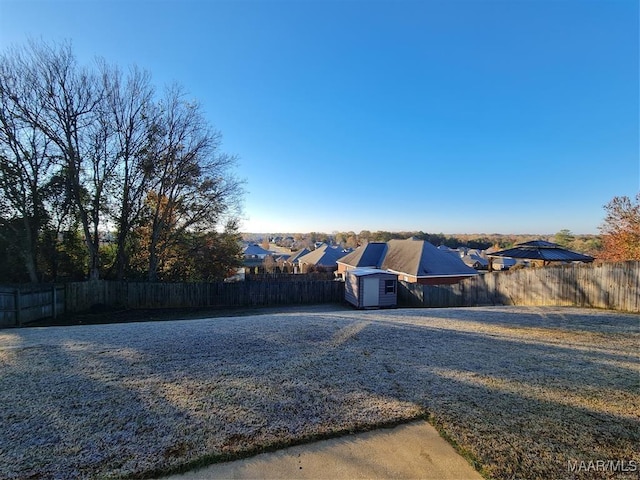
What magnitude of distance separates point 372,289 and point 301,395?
530 inches

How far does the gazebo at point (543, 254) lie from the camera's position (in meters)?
10.5

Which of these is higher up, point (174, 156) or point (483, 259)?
point (174, 156)

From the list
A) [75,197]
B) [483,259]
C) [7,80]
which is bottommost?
[483,259]

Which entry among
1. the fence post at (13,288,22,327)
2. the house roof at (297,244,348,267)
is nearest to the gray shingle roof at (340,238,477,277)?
the house roof at (297,244,348,267)

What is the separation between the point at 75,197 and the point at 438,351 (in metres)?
16.1

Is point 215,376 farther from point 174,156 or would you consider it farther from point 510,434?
point 174,156

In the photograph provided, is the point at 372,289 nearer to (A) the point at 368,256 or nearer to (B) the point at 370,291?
(B) the point at 370,291

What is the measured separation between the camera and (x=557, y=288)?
9305 mm

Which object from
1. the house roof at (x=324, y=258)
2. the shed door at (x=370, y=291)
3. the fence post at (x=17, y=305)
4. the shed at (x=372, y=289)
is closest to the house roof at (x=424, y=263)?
the shed at (x=372, y=289)

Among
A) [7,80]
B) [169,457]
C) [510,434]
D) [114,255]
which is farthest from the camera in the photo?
[114,255]

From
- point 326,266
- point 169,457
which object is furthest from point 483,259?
point 169,457

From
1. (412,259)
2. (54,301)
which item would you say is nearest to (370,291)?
(412,259)

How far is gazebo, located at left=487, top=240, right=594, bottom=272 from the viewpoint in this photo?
412 inches

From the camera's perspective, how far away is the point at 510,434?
2.51 meters
